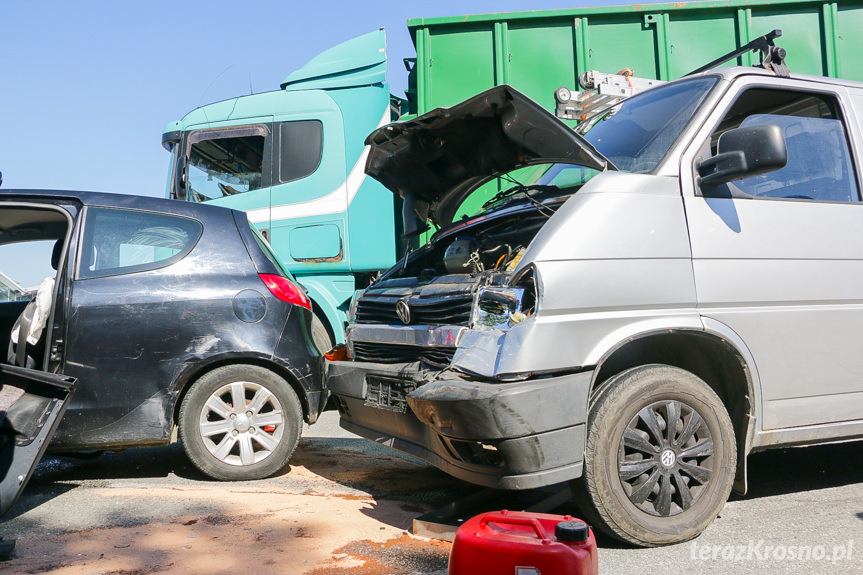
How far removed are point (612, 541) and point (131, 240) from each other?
10.8 ft

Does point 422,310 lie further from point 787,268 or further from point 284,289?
point 787,268

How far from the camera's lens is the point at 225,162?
276 inches

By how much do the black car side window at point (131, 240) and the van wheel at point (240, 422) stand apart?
2.66 feet

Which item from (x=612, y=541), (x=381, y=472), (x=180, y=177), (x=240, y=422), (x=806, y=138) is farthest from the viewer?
(x=180, y=177)

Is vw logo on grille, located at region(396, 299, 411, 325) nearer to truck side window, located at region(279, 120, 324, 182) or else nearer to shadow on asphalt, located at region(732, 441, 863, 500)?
shadow on asphalt, located at region(732, 441, 863, 500)

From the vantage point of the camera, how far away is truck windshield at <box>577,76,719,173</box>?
349 cm

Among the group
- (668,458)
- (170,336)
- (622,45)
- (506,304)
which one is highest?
(622,45)

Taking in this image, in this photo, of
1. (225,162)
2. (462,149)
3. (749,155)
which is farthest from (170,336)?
(749,155)

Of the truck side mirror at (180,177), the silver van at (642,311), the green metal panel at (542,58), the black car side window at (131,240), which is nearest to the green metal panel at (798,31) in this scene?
the green metal panel at (542,58)

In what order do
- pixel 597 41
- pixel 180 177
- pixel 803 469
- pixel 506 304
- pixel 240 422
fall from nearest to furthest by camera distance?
pixel 506 304 → pixel 240 422 → pixel 803 469 → pixel 180 177 → pixel 597 41

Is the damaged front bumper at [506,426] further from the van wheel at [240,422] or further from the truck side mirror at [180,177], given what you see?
the truck side mirror at [180,177]

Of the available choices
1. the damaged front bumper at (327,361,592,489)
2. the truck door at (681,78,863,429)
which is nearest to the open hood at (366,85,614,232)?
the truck door at (681,78,863,429)

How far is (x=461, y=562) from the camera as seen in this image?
2.00 meters

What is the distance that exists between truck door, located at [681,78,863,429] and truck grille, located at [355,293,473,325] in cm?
107
